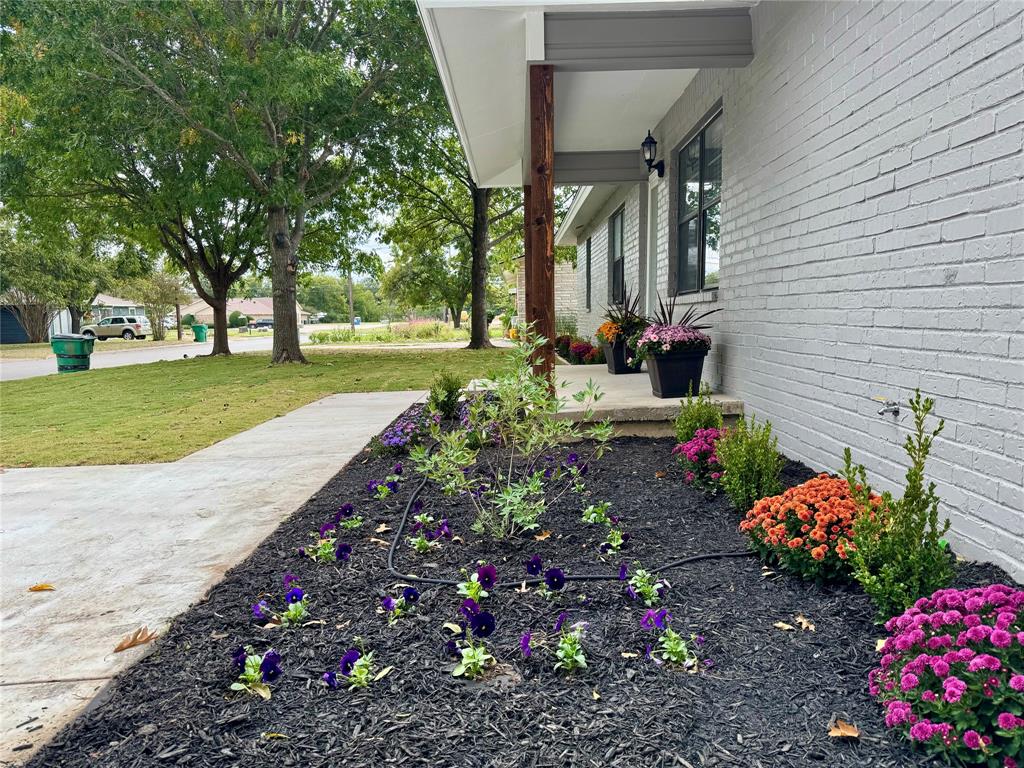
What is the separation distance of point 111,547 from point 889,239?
388cm

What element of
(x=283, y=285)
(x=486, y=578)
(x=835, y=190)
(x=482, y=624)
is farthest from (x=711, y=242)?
(x=283, y=285)

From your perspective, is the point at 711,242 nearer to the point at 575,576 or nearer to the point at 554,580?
the point at 575,576

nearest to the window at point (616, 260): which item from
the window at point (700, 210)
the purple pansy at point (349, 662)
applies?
the window at point (700, 210)

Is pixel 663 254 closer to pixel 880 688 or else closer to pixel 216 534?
pixel 216 534

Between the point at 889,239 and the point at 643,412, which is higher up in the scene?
the point at 889,239

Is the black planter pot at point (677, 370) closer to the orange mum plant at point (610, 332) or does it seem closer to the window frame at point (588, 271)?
the orange mum plant at point (610, 332)

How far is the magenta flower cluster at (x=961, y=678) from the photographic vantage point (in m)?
1.34

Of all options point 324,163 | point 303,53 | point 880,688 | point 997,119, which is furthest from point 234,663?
point 324,163

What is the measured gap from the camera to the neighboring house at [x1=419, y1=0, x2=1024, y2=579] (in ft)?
7.25

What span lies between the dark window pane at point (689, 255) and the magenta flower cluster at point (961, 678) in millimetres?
4640

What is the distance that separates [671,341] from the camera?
491cm

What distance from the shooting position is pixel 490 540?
9.41 ft

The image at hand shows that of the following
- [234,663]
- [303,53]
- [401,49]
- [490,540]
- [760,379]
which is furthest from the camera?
[401,49]

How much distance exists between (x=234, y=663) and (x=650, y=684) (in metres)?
1.21
